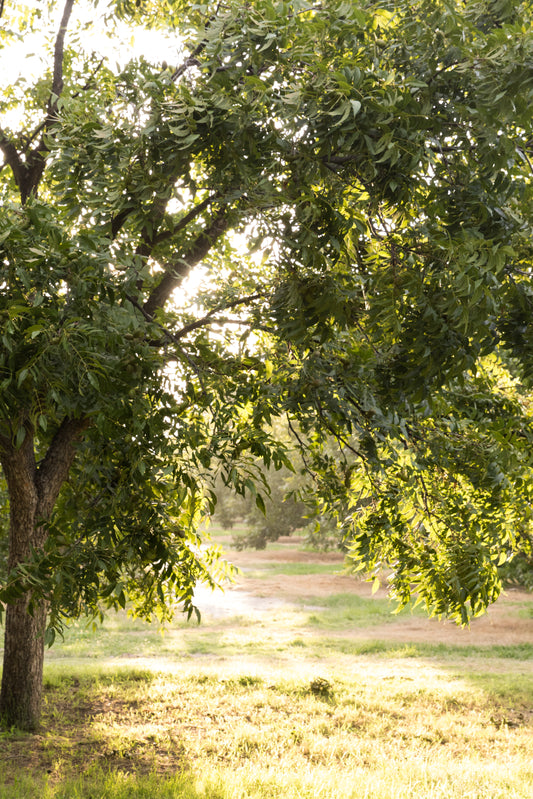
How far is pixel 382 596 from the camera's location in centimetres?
3039

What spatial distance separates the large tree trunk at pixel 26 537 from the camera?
7.58 m

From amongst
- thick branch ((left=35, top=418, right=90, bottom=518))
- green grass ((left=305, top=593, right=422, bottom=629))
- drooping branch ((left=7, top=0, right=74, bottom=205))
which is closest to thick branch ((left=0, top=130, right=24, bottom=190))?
drooping branch ((left=7, top=0, right=74, bottom=205))

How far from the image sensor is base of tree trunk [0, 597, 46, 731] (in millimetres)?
8109

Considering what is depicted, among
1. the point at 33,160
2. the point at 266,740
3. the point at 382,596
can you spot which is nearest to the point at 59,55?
the point at 33,160

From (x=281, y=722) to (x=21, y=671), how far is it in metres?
3.30

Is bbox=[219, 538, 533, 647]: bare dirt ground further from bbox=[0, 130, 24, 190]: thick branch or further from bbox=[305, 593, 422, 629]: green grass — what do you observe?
bbox=[0, 130, 24, 190]: thick branch

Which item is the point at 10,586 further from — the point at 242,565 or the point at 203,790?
the point at 242,565

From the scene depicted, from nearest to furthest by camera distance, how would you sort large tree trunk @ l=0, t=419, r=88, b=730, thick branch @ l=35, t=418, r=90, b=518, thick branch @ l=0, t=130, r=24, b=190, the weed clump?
large tree trunk @ l=0, t=419, r=88, b=730
thick branch @ l=35, t=418, r=90, b=518
thick branch @ l=0, t=130, r=24, b=190
the weed clump

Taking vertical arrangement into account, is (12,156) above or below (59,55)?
below

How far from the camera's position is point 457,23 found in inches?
172

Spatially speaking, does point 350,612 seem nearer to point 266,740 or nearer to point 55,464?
point 266,740

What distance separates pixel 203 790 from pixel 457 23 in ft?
20.8

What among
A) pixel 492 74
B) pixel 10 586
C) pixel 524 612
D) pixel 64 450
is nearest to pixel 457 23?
pixel 492 74

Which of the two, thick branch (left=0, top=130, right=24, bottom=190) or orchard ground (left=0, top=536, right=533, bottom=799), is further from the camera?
thick branch (left=0, top=130, right=24, bottom=190)
